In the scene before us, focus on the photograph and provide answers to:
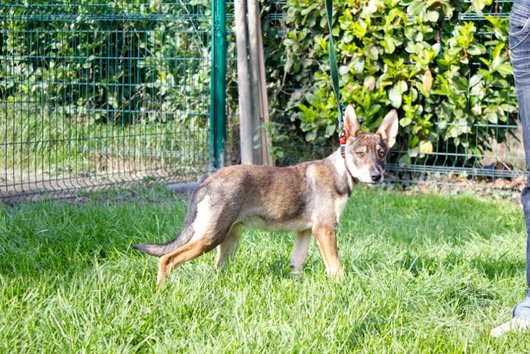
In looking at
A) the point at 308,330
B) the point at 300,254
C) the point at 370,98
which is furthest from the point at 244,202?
the point at 370,98

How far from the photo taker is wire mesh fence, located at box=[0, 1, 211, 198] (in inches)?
294

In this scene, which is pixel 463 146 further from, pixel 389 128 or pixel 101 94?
pixel 101 94

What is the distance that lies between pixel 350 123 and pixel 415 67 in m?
3.36

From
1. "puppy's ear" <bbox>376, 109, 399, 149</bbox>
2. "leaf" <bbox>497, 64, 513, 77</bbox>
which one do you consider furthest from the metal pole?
"puppy's ear" <bbox>376, 109, 399, 149</bbox>

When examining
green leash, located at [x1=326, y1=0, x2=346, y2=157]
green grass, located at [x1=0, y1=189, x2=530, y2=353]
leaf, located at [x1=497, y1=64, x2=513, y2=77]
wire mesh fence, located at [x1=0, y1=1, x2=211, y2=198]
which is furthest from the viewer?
leaf, located at [x1=497, y1=64, x2=513, y2=77]

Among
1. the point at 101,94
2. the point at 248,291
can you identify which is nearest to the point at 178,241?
the point at 248,291

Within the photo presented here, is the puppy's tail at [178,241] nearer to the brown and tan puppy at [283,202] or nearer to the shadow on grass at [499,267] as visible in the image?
the brown and tan puppy at [283,202]

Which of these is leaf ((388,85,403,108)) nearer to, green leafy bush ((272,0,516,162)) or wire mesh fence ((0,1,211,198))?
green leafy bush ((272,0,516,162))

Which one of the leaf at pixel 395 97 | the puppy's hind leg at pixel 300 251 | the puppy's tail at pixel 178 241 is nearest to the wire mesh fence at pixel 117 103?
the leaf at pixel 395 97

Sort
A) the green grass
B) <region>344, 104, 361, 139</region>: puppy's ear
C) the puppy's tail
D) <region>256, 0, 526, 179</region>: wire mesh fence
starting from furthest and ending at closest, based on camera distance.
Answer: <region>256, 0, 526, 179</region>: wire mesh fence → <region>344, 104, 361, 139</region>: puppy's ear → the puppy's tail → the green grass

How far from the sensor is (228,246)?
514cm

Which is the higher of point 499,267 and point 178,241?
point 178,241

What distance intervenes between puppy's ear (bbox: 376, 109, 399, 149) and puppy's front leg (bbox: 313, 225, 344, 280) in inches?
28.6

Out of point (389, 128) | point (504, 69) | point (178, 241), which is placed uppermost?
point (504, 69)
